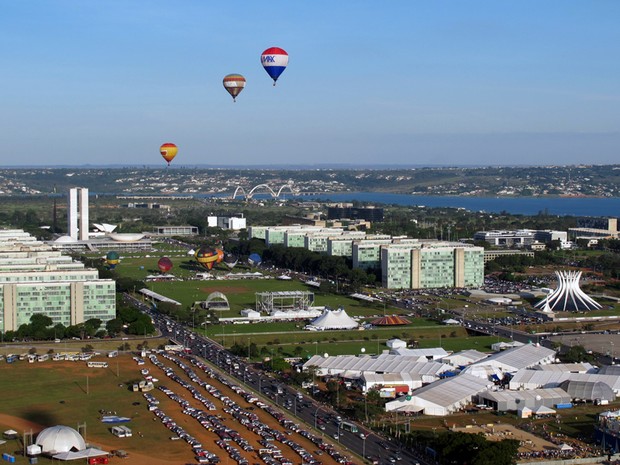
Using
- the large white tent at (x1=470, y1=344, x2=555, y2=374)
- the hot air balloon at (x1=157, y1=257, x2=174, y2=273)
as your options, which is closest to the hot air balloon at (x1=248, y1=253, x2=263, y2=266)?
the hot air balloon at (x1=157, y1=257, x2=174, y2=273)

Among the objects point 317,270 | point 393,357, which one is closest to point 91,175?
point 317,270

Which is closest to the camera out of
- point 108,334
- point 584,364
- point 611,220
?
point 584,364

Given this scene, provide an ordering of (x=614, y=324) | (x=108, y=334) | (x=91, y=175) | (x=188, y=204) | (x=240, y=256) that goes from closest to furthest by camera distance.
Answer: (x=108, y=334) → (x=614, y=324) → (x=240, y=256) → (x=188, y=204) → (x=91, y=175)

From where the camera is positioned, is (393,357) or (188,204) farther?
(188,204)

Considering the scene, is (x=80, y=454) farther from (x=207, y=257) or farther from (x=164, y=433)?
(x=207, y=257)

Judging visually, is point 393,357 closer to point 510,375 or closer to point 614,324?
point 510,375

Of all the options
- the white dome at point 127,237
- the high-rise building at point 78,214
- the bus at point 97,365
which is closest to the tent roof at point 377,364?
the bus at point 97,365

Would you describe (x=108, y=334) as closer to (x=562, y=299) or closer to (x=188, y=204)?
(x=562, y=299)
